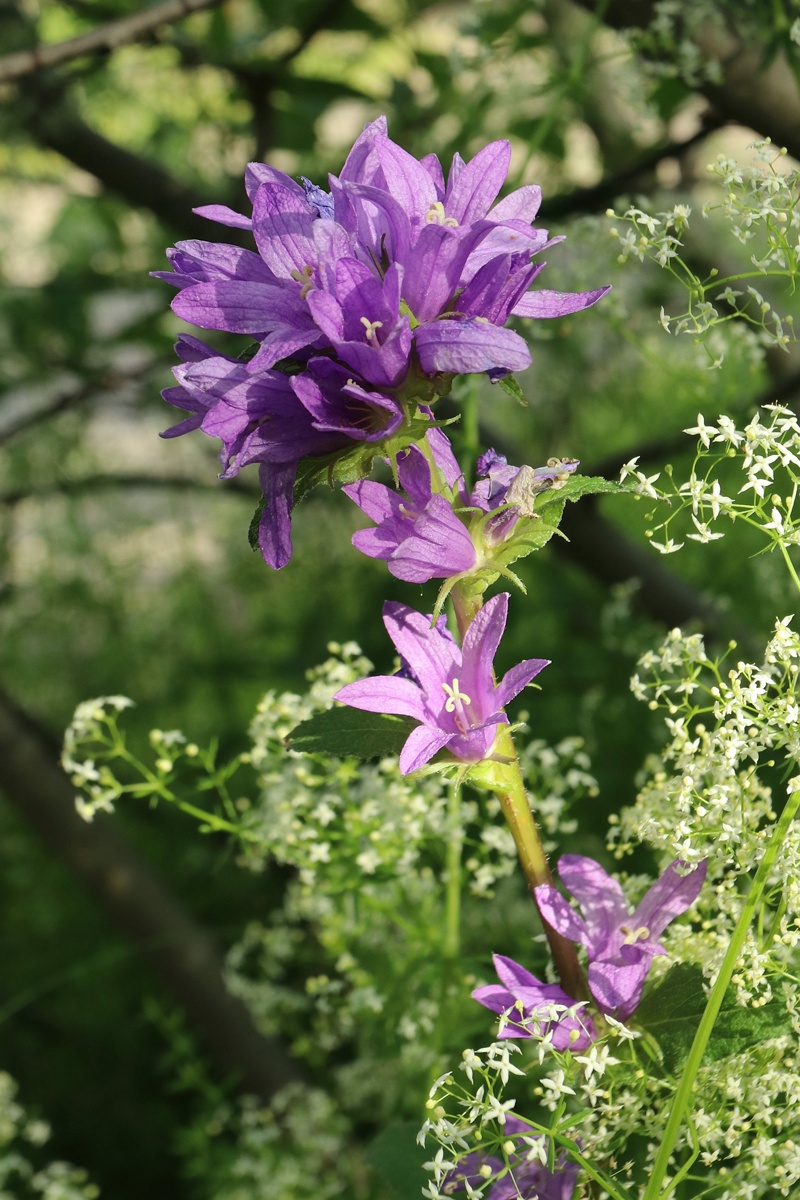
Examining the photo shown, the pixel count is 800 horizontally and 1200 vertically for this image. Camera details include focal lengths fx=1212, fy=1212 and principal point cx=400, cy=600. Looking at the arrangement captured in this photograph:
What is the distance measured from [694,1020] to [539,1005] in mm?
57

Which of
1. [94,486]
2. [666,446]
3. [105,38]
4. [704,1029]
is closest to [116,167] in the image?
[105,38]

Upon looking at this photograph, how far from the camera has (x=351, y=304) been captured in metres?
0.39

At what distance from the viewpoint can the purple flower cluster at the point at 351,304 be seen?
0.38 meters

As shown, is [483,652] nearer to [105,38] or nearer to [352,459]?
[352,459]

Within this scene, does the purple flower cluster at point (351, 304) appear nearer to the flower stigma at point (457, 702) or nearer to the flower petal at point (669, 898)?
the flower stigma at point (457, 702)

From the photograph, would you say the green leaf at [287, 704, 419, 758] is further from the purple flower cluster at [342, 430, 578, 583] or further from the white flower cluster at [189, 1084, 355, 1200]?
the white flower cluster at [189, 1084, 355, 1200]

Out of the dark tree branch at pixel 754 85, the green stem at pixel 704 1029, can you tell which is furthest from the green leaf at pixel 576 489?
the dark tree branch at pixel 754 85

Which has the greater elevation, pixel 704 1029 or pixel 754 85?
pixel 754 85

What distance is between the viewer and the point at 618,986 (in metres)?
0.44

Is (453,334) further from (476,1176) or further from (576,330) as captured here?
(576,330)

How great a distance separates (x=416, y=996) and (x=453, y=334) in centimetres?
48

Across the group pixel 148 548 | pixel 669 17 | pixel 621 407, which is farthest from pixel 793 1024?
pixel 148 548

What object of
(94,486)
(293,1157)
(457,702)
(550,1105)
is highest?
(457,702)

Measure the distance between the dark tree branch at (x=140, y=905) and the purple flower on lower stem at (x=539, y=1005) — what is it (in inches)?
31.1
